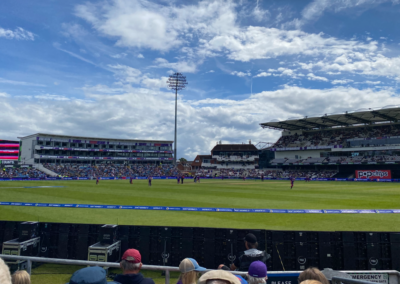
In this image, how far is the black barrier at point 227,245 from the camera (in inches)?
303

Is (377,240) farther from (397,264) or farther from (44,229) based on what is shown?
(44,229)

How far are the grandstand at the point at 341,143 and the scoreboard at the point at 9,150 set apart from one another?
3010 inches

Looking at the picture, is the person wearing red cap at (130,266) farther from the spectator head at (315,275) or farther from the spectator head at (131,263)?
the spectator head at (315,275)

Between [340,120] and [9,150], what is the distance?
9564 centimetres

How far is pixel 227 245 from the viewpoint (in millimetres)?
8148

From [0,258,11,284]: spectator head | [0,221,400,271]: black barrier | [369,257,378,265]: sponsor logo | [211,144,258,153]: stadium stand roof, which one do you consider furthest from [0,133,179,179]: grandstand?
[0,258,11,284]: spectator head

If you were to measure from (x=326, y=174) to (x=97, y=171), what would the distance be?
59466 mm


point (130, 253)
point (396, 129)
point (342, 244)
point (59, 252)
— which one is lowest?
point (59, 252)

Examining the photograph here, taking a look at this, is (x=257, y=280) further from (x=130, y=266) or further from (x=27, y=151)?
(x=27, y=151)

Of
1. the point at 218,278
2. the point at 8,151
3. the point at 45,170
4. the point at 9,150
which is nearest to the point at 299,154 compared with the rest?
the point at 45,170

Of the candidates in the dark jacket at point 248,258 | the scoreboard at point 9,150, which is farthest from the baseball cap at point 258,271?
the scoreboard at point 9,150

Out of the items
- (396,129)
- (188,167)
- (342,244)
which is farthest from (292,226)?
(188,167)

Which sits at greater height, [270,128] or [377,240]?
[270,128]

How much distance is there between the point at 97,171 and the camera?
258ft
